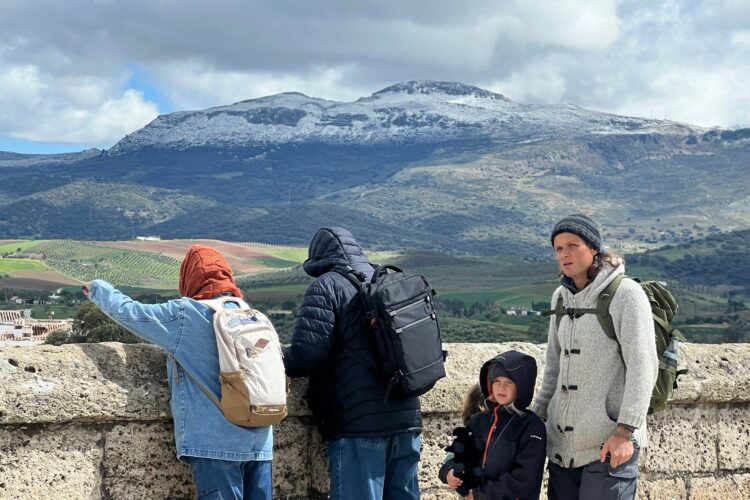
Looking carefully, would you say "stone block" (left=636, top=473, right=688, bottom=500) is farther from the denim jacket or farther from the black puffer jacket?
the denim jacket

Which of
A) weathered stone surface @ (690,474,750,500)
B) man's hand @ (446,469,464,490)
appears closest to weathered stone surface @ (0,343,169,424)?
man's hand @ (446,469,464,490)

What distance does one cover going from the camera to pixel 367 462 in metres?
4.20

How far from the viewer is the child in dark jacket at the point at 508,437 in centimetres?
397

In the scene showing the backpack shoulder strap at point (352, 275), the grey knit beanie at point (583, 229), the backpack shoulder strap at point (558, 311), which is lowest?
the backpack shoulder strap at point (558, 311)

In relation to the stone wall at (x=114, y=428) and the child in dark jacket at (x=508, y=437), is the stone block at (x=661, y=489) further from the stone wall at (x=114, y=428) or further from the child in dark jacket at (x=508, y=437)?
the child in dark jacket at (x=508, y=437)

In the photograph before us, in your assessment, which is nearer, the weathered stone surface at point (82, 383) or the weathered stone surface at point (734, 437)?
the weathered stone surface at point (82, 383)

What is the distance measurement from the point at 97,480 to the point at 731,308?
302 feet

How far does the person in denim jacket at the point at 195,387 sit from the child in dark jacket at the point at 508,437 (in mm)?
890

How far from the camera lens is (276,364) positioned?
12.8 feet

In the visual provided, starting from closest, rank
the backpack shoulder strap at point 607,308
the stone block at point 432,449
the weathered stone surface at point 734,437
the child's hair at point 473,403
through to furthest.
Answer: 1. the backpack shoulder strap at point 607,308
2. the child's hair at point 473,403
3. the stone block at point 432,449
4. the weathered stone surface at point 734,437

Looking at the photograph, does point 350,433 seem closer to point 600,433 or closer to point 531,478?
point 531,478

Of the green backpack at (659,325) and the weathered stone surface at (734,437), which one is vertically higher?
the green backpack at (659,325)

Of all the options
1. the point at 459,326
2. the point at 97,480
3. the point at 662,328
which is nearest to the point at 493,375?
the point at 662,328

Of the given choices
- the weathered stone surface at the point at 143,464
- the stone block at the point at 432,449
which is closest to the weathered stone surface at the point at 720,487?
the stone block at the point at 432,449
